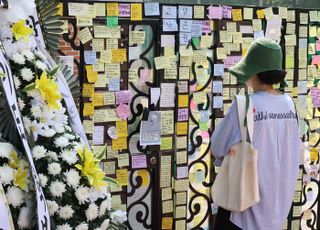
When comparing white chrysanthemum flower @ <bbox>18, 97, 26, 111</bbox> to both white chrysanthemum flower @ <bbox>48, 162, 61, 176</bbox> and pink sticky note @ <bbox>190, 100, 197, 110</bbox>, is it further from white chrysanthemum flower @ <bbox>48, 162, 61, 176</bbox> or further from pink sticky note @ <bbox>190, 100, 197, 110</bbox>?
pink sticky note @ <bbox>190, 100, 197, 110</bbox>

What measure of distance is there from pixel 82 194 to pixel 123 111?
2110mm

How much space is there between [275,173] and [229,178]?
279 mm

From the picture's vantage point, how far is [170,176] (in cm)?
445

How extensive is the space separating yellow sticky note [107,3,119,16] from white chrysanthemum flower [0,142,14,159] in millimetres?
2306

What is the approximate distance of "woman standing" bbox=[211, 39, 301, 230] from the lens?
3219 mm

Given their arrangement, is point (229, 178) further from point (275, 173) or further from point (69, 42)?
point (69, 42)

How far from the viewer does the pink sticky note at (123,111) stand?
414 cm

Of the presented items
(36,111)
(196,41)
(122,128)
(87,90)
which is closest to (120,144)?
(122,128)

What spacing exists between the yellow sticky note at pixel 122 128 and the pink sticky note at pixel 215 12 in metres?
1.14

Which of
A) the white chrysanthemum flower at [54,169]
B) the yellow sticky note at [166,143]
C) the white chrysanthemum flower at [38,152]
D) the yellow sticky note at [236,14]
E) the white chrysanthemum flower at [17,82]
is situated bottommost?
the yellow sticky note at [166,143]

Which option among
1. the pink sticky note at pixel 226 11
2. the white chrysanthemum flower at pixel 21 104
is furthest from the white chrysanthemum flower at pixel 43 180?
the pink sticky note at pixel 226 11

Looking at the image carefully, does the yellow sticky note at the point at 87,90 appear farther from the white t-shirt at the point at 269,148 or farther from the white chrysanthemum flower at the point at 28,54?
the white chrysanthemum flower at the point at 28,54

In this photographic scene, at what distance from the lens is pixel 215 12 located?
4.47 meters

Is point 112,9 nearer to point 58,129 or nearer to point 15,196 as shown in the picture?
point 58,129
